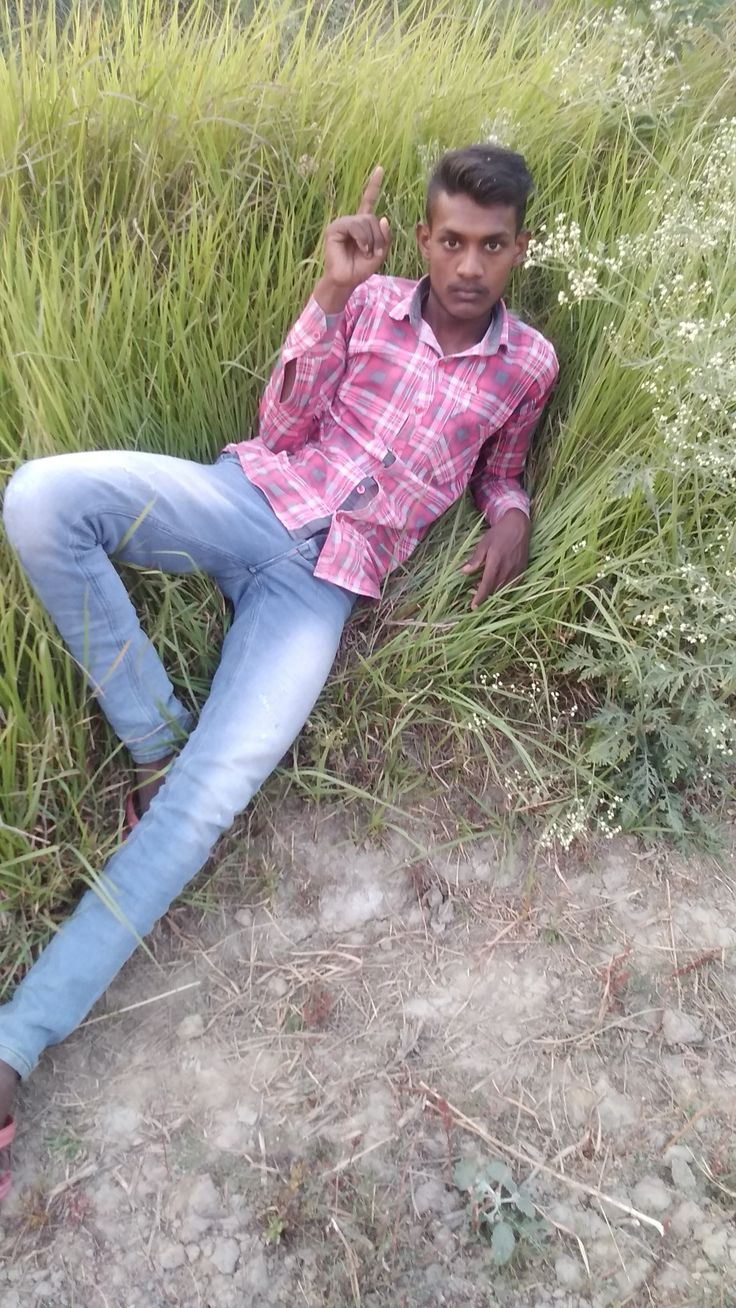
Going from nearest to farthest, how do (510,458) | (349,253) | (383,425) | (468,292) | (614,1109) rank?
(614,1109) → (349,253) → (468,292) → (383,425) → (510,458)

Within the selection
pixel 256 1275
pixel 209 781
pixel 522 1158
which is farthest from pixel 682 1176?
pixel 209 781

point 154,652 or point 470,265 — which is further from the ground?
point 470,265

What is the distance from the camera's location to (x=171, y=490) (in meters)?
1.54

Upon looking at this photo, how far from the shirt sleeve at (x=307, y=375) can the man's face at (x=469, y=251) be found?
0.66 ft

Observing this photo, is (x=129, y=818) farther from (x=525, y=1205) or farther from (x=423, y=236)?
(x=423, y=236)

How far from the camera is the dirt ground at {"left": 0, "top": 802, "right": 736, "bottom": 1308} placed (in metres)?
1.26

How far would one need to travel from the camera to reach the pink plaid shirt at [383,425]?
169 cm

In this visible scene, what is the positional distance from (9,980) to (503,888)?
3.16 feet

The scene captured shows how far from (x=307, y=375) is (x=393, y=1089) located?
1378 mm

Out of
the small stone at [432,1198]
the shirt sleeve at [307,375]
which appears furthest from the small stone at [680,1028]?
the shirt sleeve at [307,375]

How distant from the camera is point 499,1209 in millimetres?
1300

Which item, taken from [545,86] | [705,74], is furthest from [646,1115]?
[705,74]

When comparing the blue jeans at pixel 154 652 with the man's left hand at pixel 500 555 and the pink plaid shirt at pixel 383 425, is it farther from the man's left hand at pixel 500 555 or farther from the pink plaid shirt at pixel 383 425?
the man's left hand at pixel 500 555

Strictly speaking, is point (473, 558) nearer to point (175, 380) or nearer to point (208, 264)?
point (175, 380)
